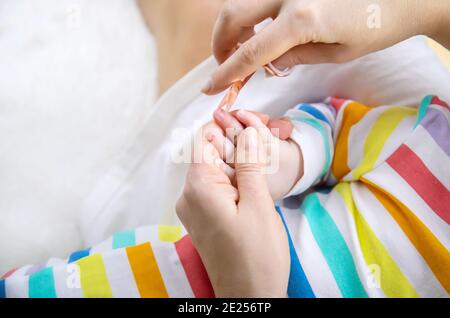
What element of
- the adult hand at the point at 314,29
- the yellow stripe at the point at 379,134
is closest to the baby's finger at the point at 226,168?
the adult hand at the point at 314,29

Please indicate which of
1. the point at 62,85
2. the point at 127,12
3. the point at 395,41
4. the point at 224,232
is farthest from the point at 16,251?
the point at 395,41

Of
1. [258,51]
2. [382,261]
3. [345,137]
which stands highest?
[258,51]

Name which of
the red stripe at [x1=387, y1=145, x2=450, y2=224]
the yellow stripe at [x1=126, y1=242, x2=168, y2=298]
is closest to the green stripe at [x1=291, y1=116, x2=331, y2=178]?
the red stripe at [x1=387, y1=145, x2=450, y2=224]

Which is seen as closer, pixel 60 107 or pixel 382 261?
pixel 382 261

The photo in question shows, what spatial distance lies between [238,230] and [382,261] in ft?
0.75

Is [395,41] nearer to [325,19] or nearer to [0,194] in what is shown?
[325,19]

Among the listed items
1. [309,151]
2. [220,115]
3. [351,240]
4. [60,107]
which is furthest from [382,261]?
[60,107]

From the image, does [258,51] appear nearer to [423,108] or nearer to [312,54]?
[312,54]

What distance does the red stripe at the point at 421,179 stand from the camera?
2.11ft

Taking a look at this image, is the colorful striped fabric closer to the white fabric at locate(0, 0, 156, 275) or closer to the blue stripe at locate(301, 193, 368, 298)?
the blue stripe at locate(301, 193, 368, 298)

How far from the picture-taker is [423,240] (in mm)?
629

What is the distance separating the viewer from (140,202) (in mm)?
868

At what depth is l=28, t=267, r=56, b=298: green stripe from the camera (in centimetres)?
66

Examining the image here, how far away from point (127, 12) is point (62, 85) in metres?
0.25
